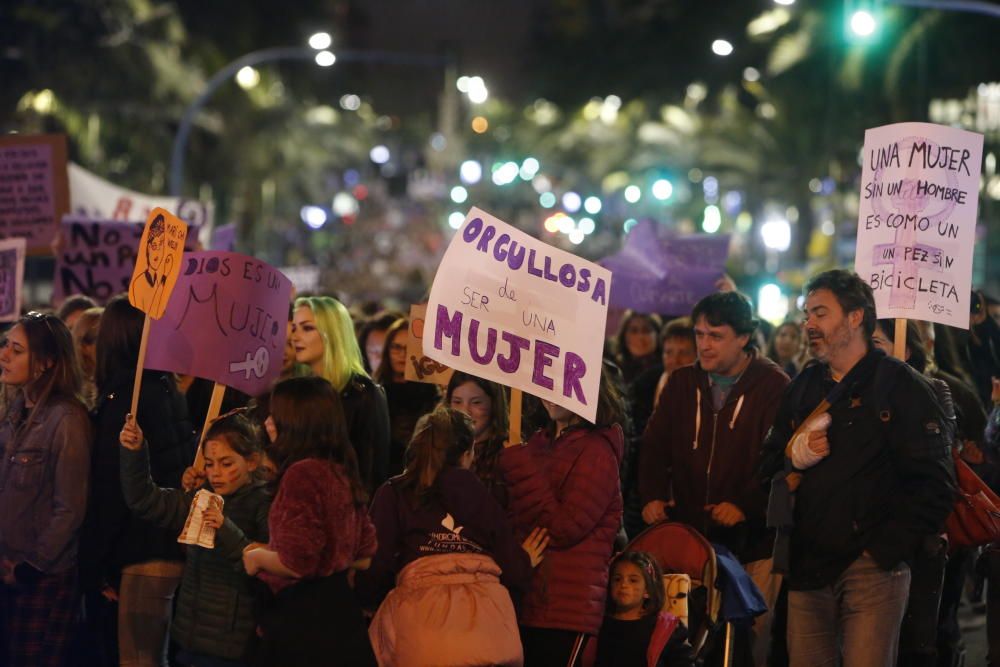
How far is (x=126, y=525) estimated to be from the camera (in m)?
6.68

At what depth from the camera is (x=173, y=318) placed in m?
7.05

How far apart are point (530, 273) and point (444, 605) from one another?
63.5 inches

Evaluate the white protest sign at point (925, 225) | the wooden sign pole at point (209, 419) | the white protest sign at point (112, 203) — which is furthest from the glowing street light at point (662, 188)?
the wooden sign pole at point (209, 419)

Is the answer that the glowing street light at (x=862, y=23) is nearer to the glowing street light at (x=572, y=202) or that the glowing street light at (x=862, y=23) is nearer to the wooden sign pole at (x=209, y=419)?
the wooden sign pole at (x=209, y=419)

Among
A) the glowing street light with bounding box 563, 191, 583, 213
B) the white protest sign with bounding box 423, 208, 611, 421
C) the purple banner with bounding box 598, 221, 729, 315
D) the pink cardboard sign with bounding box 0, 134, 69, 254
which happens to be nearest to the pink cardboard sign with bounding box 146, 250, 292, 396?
the white protest sign with bounding box 423, 208, 611, 421

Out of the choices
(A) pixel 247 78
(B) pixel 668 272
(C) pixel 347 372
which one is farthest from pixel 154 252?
(A) pixel 247 78

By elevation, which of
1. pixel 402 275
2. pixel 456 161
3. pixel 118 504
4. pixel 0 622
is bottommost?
pixel 0 622

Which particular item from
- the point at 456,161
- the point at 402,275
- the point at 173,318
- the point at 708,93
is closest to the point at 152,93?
the point at 708,93

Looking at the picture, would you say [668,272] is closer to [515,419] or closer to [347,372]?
[347,372]

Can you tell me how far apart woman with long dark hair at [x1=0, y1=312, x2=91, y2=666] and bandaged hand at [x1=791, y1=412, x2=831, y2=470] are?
3.03m

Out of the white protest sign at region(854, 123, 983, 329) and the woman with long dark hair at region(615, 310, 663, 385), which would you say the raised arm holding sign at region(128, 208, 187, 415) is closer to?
the white protest sign at region(854, 123, 983, 329)

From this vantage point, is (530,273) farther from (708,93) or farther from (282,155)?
(282,155)

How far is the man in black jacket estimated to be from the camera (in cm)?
Result: 598

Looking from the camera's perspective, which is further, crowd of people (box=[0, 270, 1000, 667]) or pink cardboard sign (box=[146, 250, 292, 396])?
pink cardboard sign (box=[146, 250, 292, 396])
